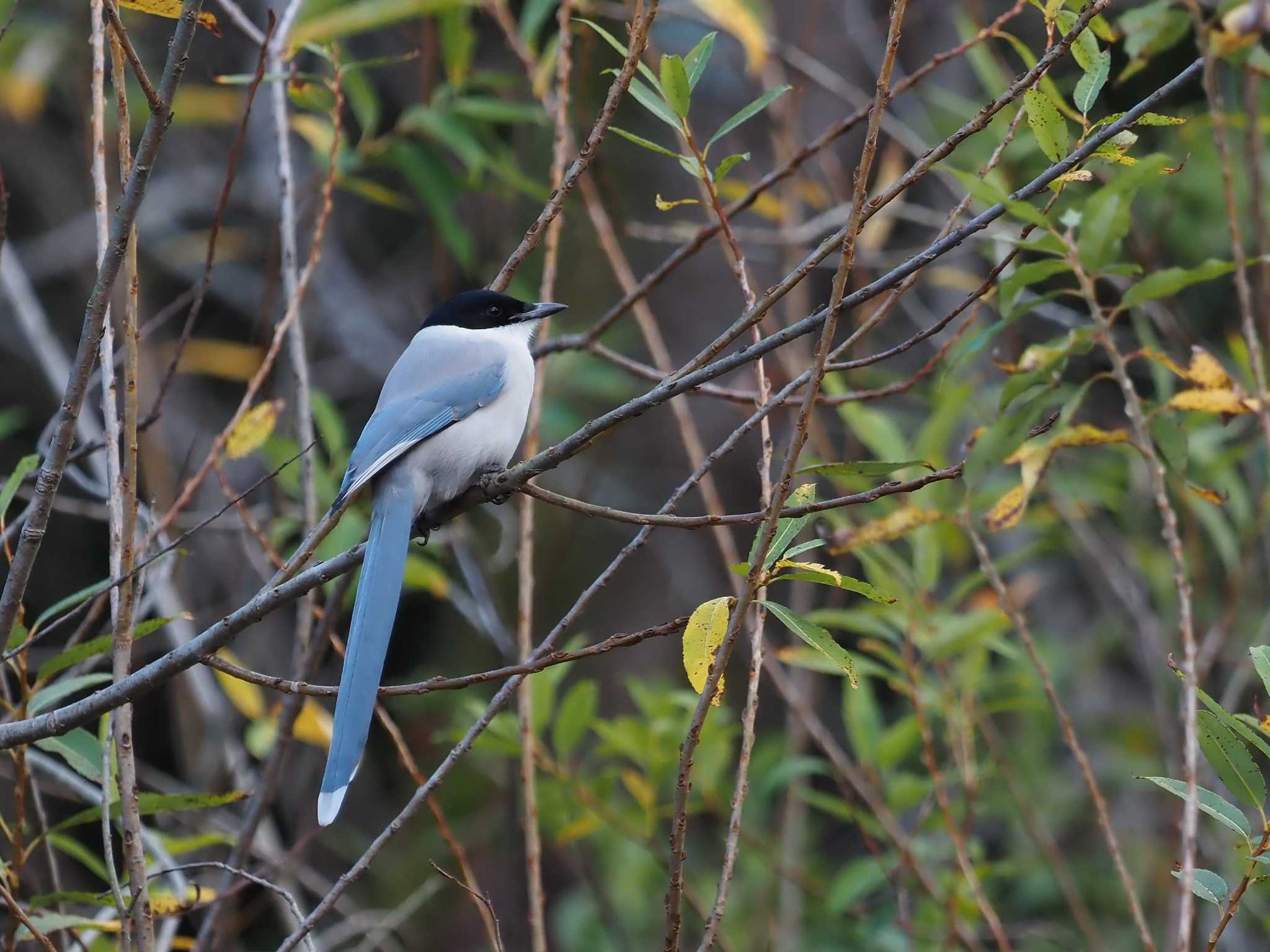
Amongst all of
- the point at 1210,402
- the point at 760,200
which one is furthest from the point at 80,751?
the point at 760,200

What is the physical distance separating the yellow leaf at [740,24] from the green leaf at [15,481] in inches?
92.5

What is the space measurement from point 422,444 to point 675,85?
3.85ft

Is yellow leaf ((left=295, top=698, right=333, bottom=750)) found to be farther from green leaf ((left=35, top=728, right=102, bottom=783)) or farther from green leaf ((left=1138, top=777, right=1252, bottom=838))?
green leaf ((left=1138, top=777, right=1252, bottom=838))

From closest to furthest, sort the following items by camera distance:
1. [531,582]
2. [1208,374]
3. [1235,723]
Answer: [1235,723] → [1208,374] → [531,582]

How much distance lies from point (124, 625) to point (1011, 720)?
481cm

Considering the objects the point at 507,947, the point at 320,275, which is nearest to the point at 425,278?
the point at 320,275

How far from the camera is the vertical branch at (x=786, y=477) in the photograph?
1619 mm

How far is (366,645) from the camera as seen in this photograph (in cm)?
240

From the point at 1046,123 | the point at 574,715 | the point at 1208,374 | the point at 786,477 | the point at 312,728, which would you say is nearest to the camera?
the point at 786,477

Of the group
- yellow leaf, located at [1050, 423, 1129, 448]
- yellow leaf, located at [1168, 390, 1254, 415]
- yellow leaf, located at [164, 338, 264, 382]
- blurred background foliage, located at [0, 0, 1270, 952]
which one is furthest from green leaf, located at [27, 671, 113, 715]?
yellow leaf, located at [164, 338, 264, 382]

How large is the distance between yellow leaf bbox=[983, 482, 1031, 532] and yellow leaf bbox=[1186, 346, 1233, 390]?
1.27 ft

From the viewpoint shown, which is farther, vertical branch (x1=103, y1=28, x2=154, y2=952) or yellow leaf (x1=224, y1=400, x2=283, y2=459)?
yellow leaf (x1=224, y1=400, x2=283, y2=459)

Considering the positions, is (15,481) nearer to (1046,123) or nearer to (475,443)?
(475,443)

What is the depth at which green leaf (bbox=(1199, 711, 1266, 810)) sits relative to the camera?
6.28 ft
